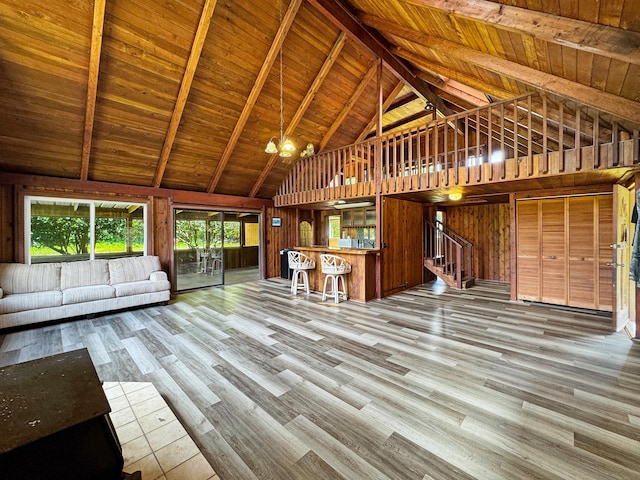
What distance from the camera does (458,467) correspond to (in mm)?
1673

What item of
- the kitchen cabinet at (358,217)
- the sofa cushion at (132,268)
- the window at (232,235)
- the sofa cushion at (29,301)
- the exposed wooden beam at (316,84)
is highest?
the exposed wooden beam at (316,84)

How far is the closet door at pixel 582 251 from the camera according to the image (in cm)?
465

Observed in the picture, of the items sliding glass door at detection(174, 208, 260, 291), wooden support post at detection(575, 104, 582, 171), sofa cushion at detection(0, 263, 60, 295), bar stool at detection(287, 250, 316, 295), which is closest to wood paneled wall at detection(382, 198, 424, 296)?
bar stool at detection(287, 250, 316, 295)

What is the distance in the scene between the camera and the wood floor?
5.73ft

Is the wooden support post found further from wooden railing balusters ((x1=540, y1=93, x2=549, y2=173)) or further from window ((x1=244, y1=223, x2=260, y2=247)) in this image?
window ((x1=244, y1=223, x2=260, y2=247))

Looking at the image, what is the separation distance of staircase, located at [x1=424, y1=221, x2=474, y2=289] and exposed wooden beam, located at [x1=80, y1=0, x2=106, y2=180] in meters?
7.53

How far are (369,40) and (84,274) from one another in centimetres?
724

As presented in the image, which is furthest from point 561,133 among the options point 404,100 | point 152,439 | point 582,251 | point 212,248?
point 212,248

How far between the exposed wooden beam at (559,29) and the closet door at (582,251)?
11.2ft

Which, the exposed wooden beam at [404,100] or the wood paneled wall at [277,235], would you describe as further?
the wood paneled wall at [277,235]

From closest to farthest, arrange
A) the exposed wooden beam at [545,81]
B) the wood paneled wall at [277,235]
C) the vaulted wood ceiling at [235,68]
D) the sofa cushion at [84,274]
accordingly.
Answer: the vaulted wood ceiling at [235,68] < the exposed wooden beam at [545,81] < the sofa cushion at [84,274] < the wood paneled wall at [277,235]

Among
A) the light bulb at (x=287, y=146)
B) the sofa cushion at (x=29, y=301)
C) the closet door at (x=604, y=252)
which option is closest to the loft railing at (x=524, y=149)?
the closet door at (x=604, y=252)

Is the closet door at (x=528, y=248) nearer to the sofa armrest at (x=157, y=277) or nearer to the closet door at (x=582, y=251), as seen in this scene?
the closet door at (x=582, y=251)

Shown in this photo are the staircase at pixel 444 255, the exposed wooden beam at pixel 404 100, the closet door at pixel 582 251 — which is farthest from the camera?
the exposed wooden beam at pixel 404 100
